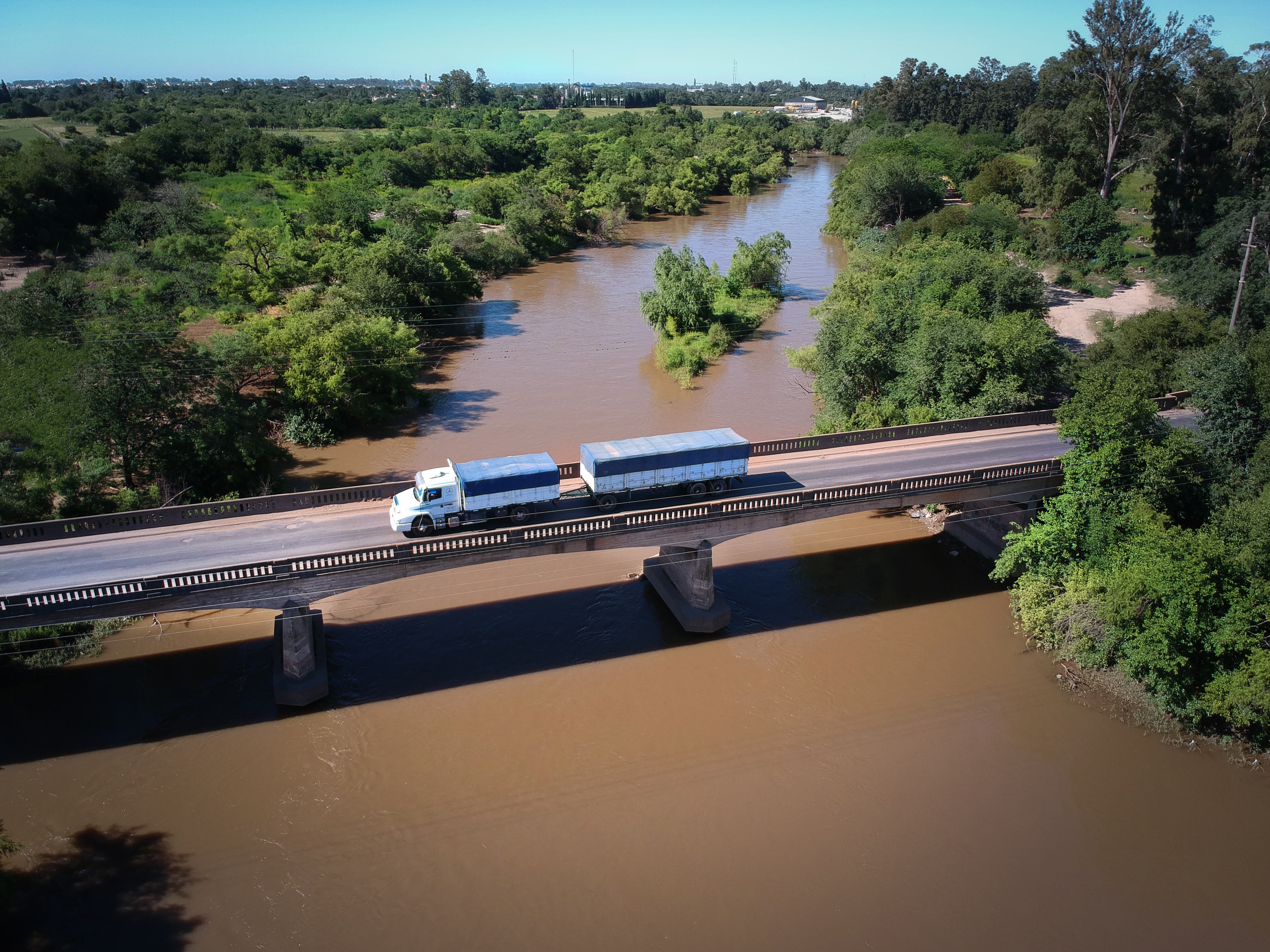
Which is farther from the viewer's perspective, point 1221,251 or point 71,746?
point 1221,251

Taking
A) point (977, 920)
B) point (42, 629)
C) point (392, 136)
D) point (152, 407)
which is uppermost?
point (392, 136)

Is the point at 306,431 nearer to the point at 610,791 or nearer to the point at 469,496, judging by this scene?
the point at 469,496

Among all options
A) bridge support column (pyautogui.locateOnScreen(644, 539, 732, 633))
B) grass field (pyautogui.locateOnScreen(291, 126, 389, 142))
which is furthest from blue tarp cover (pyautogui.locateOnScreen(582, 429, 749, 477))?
grass field (pyautogui.locateOnScreen(291, 126, 389, 142))

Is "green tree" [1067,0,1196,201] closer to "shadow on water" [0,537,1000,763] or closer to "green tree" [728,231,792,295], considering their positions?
"green tree" [728,231,792,295]

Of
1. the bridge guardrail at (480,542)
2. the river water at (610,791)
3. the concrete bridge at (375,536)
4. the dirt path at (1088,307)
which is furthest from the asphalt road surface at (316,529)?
the dirt path at (1088,307)

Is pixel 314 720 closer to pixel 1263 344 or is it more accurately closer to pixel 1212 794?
pixel 1212 794

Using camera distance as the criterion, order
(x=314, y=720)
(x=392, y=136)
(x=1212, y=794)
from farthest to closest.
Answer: (x=392, y=136) → (x=314, y=720) → (x=1212, y=794)

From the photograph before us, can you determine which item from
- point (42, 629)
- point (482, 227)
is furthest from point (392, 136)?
point (42, 629)
